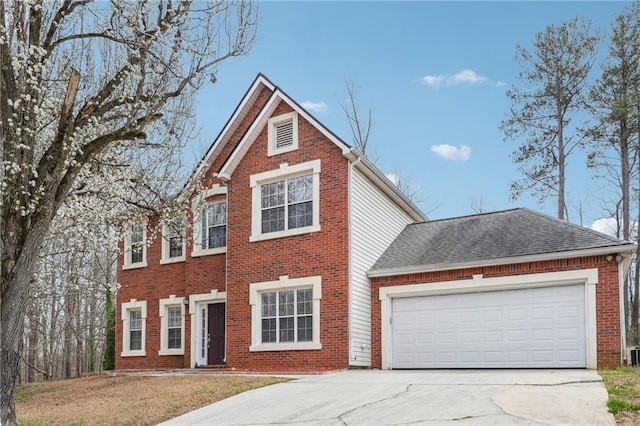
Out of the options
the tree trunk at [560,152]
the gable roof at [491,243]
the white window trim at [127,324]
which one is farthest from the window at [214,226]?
the tree trunk at [560,152]

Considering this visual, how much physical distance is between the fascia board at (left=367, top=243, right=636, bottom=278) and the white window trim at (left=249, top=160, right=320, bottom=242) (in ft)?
7.08

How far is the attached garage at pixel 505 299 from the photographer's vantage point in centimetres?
1382

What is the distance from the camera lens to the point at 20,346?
1026cm

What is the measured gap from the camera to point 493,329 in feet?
49.1

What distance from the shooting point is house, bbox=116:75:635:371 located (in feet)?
46.9

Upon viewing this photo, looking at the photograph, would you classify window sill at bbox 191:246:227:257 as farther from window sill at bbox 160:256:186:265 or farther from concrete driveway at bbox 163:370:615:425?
concrete driveway at bbox 163:370:615:425

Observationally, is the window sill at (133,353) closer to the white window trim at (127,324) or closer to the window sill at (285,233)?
the white window trim at (127,324)

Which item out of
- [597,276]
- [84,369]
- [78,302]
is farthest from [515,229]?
[84,369]

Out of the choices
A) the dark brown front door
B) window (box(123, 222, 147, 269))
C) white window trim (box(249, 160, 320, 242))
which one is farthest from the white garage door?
window (box(123, 222, 147, 269))

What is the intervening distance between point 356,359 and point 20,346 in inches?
319

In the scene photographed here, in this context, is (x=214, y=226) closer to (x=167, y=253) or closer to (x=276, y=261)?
(x=167, y=253)

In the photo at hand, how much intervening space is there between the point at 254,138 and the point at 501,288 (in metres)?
7.98

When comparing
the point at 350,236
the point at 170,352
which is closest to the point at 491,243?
the point at 350,236

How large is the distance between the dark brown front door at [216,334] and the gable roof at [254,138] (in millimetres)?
4033
